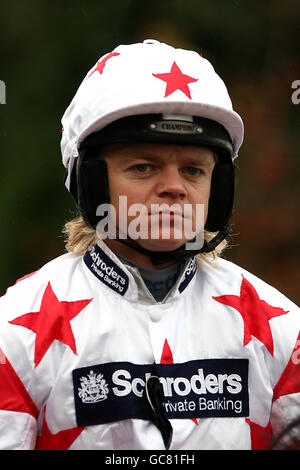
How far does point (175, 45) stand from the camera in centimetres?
642

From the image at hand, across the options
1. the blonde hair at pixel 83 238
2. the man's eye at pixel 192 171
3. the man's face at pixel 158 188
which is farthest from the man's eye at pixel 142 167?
the blonde hair at pixel 83 238

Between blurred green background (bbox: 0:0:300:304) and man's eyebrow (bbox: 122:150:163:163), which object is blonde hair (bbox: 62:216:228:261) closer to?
man's eyebrow (bbox: 122:150:163:163)

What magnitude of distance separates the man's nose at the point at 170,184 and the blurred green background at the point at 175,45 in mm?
3837

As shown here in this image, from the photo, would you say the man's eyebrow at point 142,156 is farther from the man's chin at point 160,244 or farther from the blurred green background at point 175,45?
the blurred green background at point 175,45

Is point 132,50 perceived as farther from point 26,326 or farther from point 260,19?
point 260,19

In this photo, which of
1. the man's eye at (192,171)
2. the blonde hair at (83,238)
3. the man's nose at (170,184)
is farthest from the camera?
the blonde hair at (83,238)

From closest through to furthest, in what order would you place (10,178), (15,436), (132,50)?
(15,436) → (132,50) → (10,178)

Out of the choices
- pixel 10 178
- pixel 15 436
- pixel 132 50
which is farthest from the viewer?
pixel 10 178

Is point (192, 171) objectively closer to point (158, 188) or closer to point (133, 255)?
point (158, 188)

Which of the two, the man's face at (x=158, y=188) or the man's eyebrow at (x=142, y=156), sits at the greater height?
the man's eyebrow at (x=142, y=156)

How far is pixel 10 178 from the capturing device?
6.43 m

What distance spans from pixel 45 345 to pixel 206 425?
22.0 inches

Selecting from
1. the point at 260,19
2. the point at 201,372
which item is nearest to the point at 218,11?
the point at 260,19

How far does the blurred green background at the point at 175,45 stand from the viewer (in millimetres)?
6461
